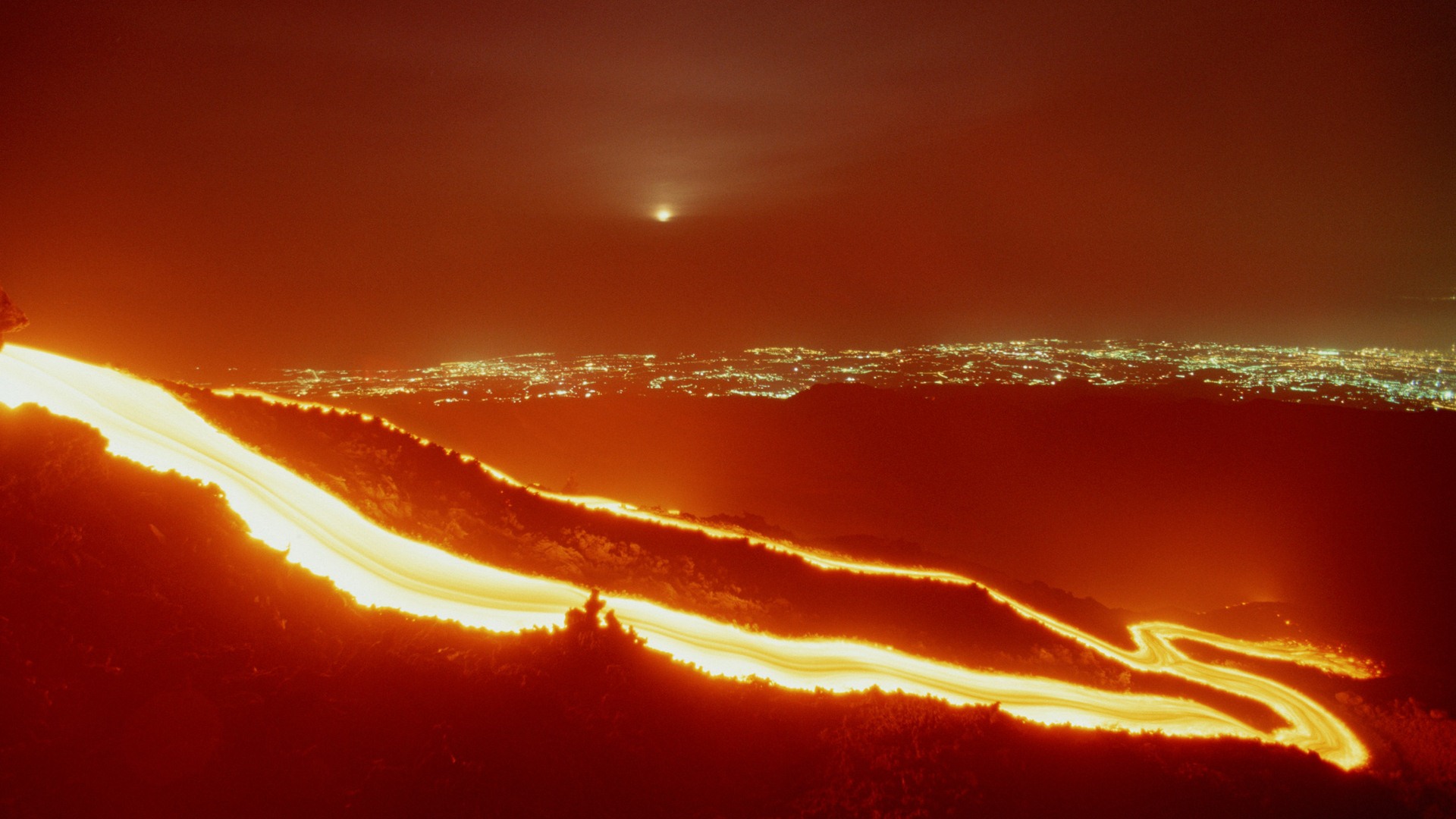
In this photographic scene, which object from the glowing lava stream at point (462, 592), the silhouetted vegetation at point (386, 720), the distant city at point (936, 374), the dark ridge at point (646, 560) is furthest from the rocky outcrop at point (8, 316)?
the distant city at point (936, 374)

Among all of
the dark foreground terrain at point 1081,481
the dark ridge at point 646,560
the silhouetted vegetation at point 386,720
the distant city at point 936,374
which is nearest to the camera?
the silhouetted vegetation at point 386,720

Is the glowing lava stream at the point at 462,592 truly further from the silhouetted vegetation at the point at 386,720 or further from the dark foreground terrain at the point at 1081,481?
the dark foreground terrain at the point at 1081,481

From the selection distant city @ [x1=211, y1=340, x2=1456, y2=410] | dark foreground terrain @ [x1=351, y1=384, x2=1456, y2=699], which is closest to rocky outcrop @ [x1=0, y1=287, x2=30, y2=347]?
dark foreground terrain @ [x1=351, y1=384, x2=1456, y2=699]

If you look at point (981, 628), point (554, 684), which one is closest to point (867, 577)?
point (981, 628)

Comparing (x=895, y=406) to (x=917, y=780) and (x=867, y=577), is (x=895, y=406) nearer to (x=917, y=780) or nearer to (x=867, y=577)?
(x=867, y=577)

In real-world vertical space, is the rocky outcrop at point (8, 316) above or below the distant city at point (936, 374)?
below

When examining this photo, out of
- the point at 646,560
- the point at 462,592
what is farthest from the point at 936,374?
the point at 462,592
